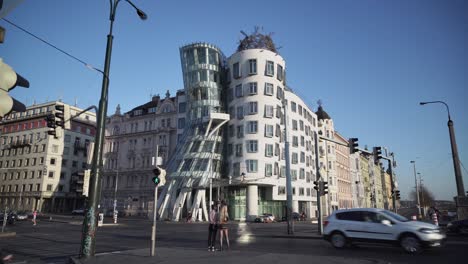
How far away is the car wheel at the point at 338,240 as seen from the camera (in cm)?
1428

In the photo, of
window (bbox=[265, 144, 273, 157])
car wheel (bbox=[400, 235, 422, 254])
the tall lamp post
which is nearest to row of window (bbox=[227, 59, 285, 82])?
window (bbox=[265, 144, 273, 157])

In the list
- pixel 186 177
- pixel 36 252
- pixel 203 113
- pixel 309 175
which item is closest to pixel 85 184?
pixel 36 252

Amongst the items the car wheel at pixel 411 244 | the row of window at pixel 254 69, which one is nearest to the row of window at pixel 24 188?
the row of window at pixel 254 69

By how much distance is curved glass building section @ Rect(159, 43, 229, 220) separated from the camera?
50750 mm

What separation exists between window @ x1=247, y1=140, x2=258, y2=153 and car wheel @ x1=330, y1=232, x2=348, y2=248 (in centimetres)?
3728

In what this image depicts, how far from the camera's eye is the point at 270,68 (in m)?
55.4

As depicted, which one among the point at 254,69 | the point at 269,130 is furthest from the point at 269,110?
the point at 254,69

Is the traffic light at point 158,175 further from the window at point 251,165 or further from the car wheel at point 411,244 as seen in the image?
the window at point 251,165

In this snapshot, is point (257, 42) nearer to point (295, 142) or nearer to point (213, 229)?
point (295, 142)

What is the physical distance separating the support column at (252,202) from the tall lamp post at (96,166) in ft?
134

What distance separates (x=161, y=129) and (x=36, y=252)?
5541 cm

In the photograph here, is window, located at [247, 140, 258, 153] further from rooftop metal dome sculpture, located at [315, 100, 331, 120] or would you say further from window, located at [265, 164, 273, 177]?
rooftop metal dome sculpture, located at [315, 100, 331, 120]

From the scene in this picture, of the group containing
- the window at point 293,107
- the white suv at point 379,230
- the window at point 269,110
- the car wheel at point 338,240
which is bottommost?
the car wheel at point 338,240

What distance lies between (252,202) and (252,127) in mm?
11873
